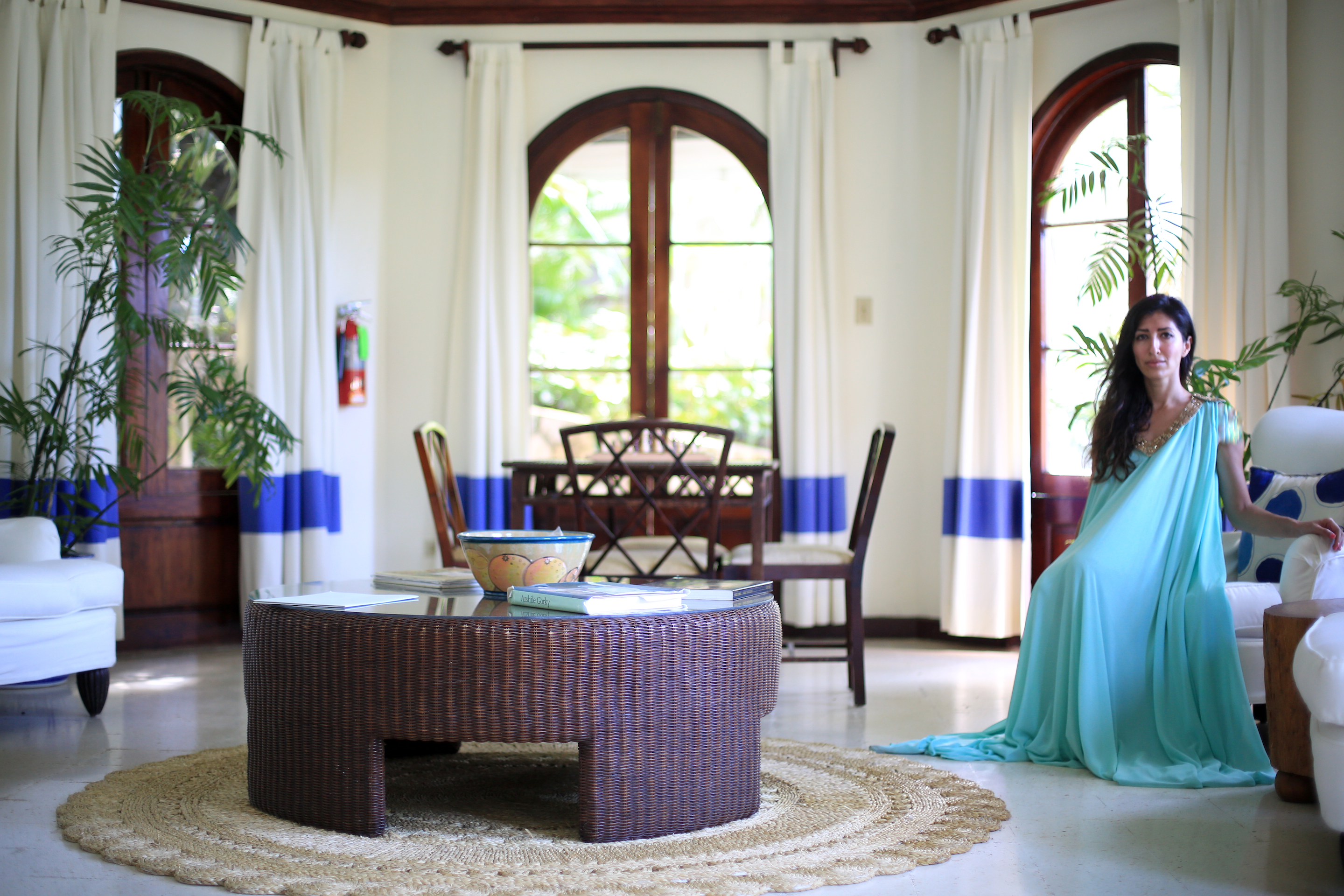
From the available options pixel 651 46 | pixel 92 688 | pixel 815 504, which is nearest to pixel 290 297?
pixel 651 46

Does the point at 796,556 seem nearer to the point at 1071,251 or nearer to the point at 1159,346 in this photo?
A: the point at 1159,346

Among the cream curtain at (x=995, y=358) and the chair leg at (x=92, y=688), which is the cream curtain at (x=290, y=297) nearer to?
the chair leg at (x=92, y=688)

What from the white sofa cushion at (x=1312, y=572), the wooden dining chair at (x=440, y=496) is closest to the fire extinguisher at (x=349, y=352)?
the wooden dining chair at (x=440, y=496)

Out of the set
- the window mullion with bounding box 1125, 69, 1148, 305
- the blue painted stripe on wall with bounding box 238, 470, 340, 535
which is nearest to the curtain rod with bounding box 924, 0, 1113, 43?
the window mullion with bounding box 1125, 69, 1148, 305

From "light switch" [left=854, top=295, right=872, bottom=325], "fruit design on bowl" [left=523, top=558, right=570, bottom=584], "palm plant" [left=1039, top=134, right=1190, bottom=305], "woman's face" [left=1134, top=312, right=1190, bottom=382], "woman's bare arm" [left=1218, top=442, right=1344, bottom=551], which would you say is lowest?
"fruit design on bowl" [left=523, top=558, right=570, bottom=584]

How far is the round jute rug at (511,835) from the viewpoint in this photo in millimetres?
2023

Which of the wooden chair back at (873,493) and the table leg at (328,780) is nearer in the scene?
A: the table leg at (328,780)

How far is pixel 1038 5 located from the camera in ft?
16.8

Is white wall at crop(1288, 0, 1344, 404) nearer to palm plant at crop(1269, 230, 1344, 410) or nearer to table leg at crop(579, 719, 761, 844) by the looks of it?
palm plant at crop(1269, 230, 1344, 410)

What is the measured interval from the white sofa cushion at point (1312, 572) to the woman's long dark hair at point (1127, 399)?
491 millimetres

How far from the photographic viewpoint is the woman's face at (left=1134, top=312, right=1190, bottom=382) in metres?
3.19

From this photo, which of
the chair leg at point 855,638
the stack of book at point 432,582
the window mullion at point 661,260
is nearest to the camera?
the stack of book at point 432,582

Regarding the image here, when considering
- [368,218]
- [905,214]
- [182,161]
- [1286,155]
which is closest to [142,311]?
[182,161]

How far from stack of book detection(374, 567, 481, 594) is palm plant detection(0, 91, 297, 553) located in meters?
1.68
